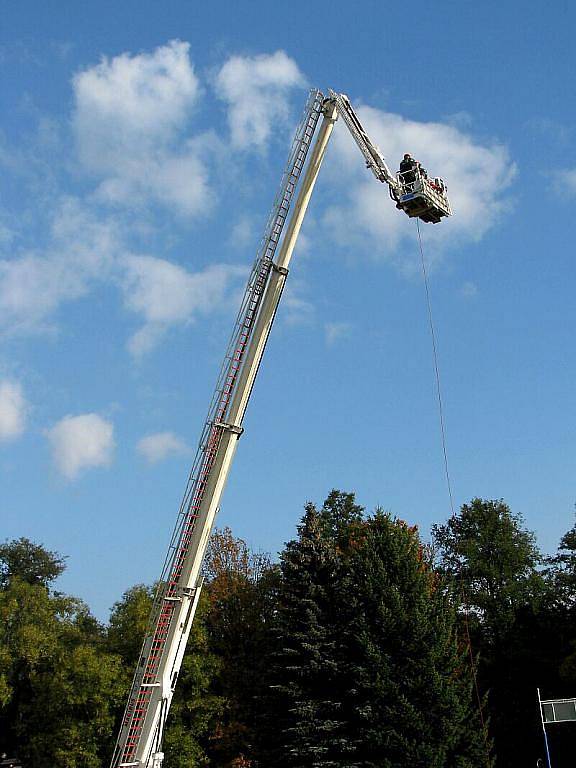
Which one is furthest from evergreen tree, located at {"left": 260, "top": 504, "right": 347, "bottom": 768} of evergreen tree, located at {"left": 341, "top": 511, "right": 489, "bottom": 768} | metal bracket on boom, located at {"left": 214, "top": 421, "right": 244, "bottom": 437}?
metal bracket on boom, located at {"left": 214, "top": 421, "right": 244, "bottom": 437}

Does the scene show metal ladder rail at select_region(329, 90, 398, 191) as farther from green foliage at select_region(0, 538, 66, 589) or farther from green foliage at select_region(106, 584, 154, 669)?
green foliage at select_region(0, 538, 66, 589)

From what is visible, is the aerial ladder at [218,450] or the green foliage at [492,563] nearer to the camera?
the aerial ladder at [218,450]

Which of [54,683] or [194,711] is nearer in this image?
[194,711]

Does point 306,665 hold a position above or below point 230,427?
below

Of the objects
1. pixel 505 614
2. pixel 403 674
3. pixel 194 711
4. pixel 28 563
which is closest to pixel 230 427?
pixel 403 674

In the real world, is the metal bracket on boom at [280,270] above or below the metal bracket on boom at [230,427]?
above

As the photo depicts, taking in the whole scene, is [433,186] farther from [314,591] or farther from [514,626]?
[514,626]

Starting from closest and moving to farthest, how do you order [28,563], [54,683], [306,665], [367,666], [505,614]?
[367,666], [306,665], [54,683], [505,614], [28,563]

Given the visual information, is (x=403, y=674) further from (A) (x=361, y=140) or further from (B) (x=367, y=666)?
(A) (x=361, y=140)

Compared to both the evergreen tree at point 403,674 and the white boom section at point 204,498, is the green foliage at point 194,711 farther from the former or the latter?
the white boom section at point 204,498

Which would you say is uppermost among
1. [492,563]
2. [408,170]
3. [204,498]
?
[492,563]

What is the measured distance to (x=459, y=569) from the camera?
171 feet

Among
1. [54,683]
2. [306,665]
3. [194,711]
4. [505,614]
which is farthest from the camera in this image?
[505,614]

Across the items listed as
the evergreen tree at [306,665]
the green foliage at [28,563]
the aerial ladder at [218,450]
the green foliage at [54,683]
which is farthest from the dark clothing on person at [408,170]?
the green foliage at [28,563]
